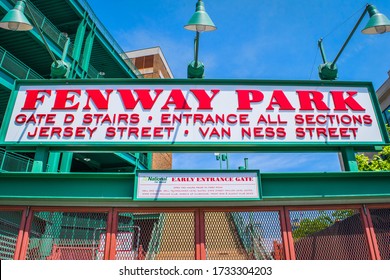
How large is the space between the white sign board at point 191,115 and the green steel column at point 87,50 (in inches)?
543

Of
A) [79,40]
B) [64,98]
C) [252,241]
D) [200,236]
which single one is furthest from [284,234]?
[79,40]

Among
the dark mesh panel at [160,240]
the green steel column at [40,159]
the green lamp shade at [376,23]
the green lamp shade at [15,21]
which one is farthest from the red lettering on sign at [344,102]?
the green lamp shade at [15,21]

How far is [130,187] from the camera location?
6.05 metres

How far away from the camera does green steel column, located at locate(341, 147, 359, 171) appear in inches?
272

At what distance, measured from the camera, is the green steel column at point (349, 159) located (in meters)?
6.91

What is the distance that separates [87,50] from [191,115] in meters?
16.5

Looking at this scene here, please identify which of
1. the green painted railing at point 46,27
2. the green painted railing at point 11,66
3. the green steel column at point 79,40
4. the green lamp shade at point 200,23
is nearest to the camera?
the green lamp shade at point 200,23

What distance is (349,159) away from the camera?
23.1 ft

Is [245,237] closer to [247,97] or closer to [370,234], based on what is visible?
[370,234]

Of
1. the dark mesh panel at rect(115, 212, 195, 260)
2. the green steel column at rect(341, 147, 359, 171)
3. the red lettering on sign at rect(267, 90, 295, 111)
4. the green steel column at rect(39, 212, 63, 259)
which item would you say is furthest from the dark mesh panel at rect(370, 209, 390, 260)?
the green steel column at rect(39, 212, 63, 259)

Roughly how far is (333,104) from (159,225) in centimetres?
524

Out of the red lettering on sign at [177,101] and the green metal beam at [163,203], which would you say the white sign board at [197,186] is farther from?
the red lettering on sign at [177,101]
